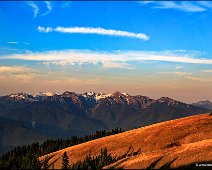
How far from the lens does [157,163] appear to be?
293 feet

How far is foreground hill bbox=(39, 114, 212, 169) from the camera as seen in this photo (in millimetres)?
90562

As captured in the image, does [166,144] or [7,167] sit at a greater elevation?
[166,144]

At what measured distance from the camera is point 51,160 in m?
164

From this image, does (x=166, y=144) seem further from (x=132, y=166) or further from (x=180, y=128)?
(x=132, y=166)

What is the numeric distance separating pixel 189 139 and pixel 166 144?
8.82m

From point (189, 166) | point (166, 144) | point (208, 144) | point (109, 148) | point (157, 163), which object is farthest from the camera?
point (109, 148)

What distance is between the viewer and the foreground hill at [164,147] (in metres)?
90.6

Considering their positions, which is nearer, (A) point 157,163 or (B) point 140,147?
(A) point 157,163

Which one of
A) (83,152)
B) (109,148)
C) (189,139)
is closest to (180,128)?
(189,139)

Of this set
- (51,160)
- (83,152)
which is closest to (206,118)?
(83,152)

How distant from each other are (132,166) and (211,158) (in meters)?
19.8

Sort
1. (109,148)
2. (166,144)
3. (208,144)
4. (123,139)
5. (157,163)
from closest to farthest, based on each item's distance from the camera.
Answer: (157,163), (208,144), (166,144), (109,148), (123,139)

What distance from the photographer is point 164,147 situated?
133 meters

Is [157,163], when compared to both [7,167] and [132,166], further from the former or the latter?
[7,167]
